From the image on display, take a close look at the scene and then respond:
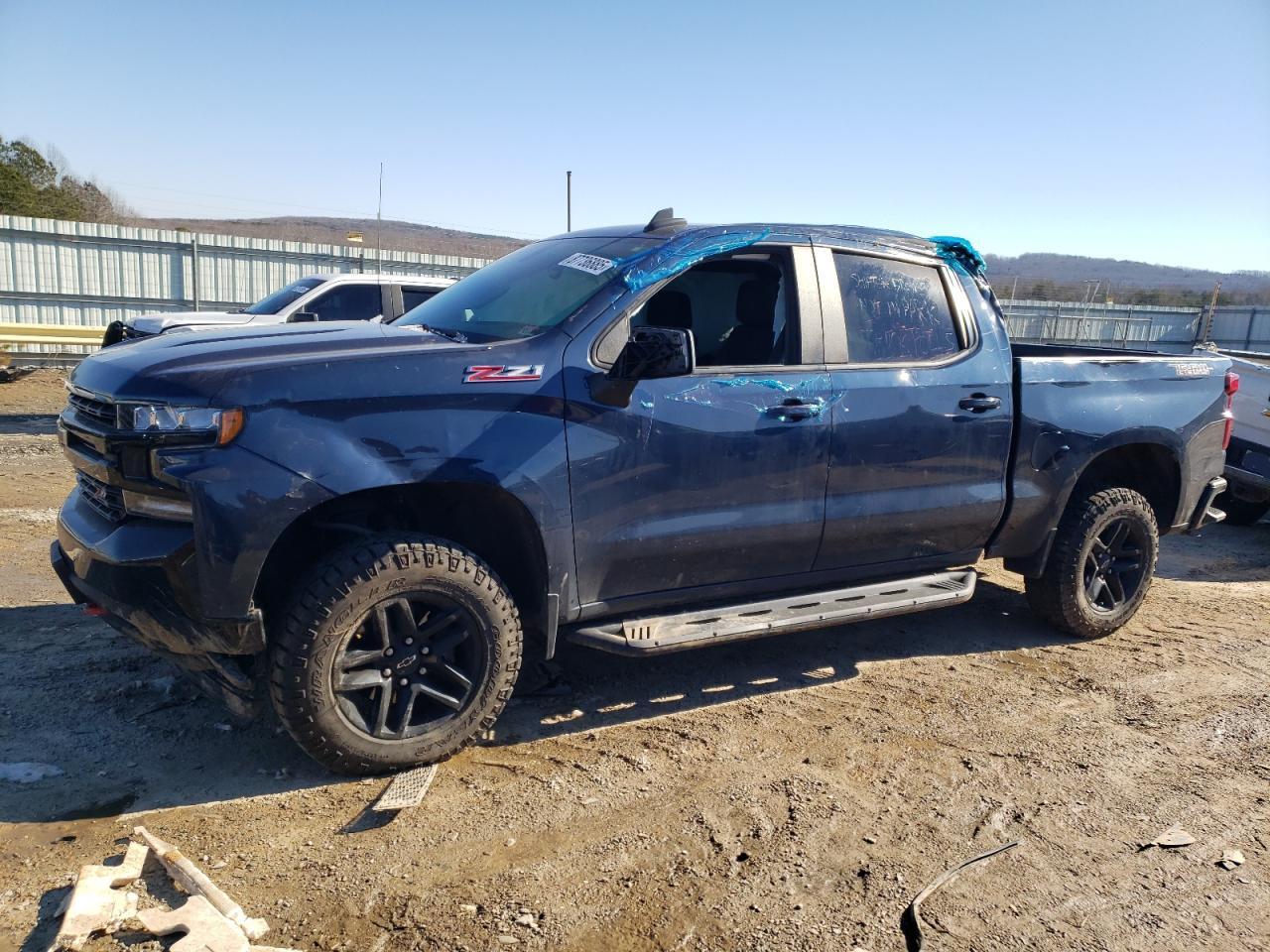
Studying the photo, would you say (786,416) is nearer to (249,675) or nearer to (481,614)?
(481,614)

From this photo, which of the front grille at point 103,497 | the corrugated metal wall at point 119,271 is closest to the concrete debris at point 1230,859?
the front grille at point 103,497

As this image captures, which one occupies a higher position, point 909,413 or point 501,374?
point 501,374

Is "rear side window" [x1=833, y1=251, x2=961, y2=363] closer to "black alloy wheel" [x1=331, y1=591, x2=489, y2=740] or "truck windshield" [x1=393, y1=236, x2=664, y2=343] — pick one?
"truck windshield" [x1=393, y1=236, x2=664, y2=343]

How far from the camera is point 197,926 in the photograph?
2635 mm

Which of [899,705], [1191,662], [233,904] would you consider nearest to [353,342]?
[233,904]

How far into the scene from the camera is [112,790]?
11.3ft

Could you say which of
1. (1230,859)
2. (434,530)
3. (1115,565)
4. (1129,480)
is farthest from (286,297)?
(1230,859)

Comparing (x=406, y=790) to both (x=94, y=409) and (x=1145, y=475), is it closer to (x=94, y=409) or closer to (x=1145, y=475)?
(x=94, y=409)

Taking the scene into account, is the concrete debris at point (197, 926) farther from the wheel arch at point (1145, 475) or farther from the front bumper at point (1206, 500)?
the front bumper at point (1206, 500)

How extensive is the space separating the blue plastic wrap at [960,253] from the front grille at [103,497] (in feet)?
12.8

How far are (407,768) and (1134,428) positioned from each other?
410 cm

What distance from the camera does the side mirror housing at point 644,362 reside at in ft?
12.0

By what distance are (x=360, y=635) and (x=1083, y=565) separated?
3863 millimetres

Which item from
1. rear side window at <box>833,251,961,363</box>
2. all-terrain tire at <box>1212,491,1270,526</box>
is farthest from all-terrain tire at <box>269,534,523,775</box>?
all-terrain tire at <box>1212,491,1270,526</box>
